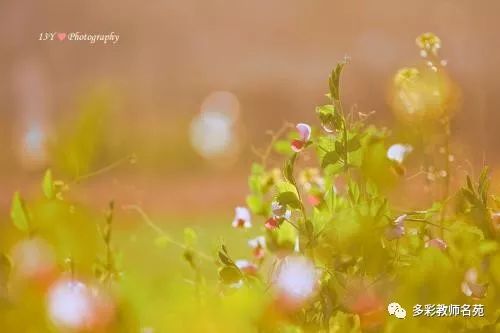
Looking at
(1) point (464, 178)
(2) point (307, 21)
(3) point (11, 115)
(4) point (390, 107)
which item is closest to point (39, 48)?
(3) point (11, 115)

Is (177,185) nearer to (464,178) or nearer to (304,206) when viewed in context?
(304,206)

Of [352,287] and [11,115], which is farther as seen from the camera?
[11,115]

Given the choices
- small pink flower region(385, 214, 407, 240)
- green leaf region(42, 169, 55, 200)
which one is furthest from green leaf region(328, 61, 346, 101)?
green leaf region(42, 169, 55, 200)

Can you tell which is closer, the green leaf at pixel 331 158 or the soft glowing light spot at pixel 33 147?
the green leaf at pixel 331 158

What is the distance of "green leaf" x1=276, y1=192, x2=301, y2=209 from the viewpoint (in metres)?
0.93

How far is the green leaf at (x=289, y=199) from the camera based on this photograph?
3.06 ft

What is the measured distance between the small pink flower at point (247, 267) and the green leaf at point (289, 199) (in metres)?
0.16

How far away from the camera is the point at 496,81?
1.09 meters

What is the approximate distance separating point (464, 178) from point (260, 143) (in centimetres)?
36

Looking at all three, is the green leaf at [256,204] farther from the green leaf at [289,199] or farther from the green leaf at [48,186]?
the green leaf at [48,186]

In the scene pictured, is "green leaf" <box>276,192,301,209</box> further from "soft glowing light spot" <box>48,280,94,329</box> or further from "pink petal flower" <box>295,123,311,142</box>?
"soft glowing light spot" <box>48,280,94,329</box>

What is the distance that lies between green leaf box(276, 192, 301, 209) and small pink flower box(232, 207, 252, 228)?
164 mm

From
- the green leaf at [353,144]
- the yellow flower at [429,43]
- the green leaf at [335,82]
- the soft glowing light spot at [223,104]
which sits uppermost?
the yellow flower at [429,43]

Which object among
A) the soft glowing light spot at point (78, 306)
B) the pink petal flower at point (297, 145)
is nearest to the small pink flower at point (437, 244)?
the pink petal flower at point (297, 145)
